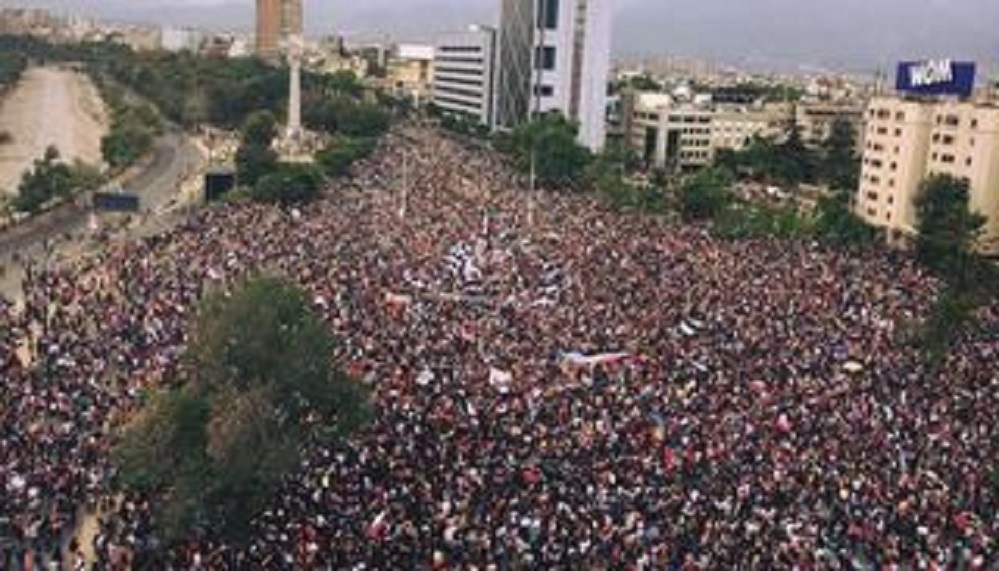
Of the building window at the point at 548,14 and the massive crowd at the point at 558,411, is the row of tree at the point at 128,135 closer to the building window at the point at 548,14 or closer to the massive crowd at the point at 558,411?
the building window at the point at 548,14

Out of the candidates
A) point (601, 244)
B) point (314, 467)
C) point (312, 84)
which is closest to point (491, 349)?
point (314, 467)

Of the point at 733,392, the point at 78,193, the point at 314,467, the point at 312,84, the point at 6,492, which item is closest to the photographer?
the point at 6,492

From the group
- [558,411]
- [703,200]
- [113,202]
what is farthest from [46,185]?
[558,411]

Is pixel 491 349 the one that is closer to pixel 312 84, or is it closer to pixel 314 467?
pixel 314 467

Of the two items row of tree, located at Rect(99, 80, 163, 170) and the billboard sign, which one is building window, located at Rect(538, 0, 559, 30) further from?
the billboard sign

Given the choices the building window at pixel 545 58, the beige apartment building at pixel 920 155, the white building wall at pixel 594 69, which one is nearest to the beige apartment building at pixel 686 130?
the white building wall at pixel 594 69

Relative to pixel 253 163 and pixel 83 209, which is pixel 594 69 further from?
pixel 83 209

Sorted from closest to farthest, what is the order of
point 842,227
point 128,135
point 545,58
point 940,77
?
1. point 842,227
2. point 940,77
3. point 128,135
4. point 545,58
